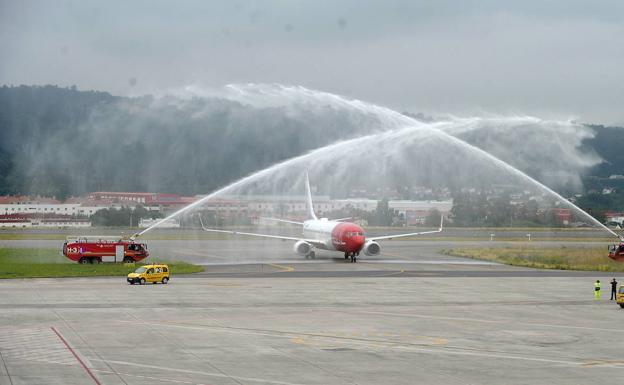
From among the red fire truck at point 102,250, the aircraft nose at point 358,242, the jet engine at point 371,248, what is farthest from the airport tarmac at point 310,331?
the jet engine at point 371,248

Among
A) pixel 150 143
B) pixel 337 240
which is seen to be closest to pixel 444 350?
pixel 337 240

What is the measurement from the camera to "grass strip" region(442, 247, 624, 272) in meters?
79.0

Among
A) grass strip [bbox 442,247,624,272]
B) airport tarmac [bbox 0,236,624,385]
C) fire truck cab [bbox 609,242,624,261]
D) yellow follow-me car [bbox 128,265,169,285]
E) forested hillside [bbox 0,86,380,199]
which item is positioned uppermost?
forested hillside [bbox 0,86,380,199]

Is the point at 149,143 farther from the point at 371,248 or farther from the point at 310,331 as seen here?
the point at 310,331

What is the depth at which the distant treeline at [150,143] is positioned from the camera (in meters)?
116

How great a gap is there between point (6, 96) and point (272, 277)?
417 ft

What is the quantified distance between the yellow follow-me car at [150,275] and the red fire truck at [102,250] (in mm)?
17094

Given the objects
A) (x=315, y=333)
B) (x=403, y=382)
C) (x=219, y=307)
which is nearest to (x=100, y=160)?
(x=219, y=307)

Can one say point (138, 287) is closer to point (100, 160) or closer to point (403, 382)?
point (403, 382)

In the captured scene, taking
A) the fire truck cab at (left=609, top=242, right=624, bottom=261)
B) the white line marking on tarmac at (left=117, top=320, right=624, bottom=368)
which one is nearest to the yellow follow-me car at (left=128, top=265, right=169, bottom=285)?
the white line marking on tarmac at (left=117, top=320, right=624, bottom=368)

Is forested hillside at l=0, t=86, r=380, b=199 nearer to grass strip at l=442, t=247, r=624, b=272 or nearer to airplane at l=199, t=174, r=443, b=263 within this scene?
airplane at l=199, t=174, r=443, b=263

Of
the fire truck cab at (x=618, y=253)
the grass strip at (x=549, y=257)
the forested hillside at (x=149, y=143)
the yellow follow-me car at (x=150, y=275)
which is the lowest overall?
the yellow follow-me car at (x=150, y=275)

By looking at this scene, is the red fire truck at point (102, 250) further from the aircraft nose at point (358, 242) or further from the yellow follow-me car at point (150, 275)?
the aircraft nose at point (358, 242)

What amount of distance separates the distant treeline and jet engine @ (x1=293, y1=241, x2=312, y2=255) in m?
17.6
